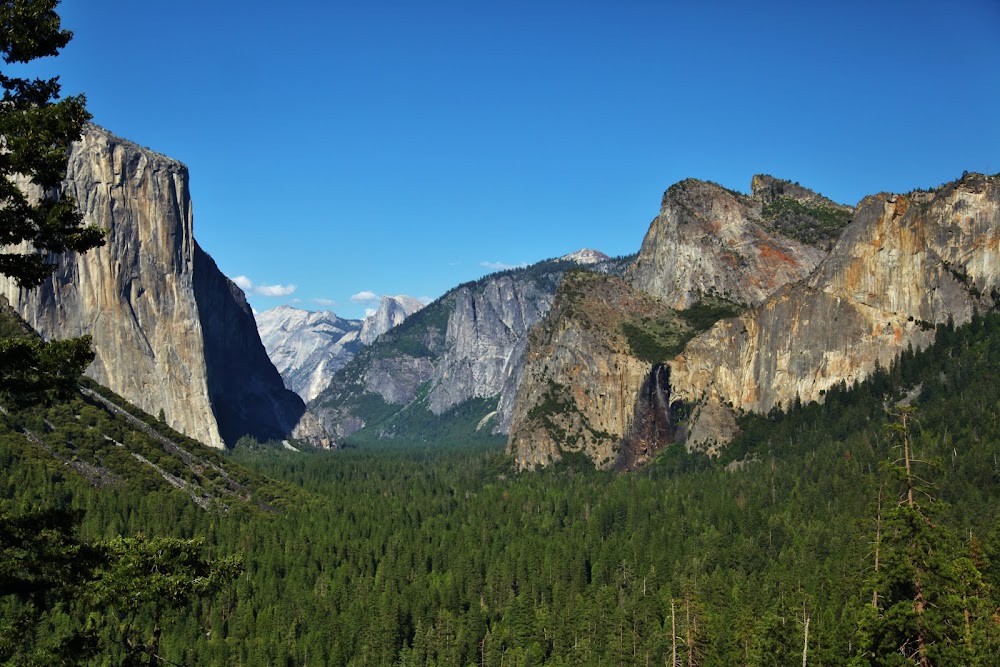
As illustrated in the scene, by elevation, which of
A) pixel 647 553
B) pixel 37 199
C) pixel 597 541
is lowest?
pixel 647 553

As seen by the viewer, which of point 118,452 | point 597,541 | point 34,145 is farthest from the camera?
point 118,452

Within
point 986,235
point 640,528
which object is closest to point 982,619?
point 640,528

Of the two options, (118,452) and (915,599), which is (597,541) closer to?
(118,452)

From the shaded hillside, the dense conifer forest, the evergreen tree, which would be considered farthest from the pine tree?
the shaded hillside

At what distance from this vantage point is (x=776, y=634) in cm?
7012

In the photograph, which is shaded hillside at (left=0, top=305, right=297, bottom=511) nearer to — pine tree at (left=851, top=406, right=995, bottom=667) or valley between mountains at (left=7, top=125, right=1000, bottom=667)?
valley between mountains at (left=7, top=125, right=1000, bottom=667)

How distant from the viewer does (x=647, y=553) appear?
128m

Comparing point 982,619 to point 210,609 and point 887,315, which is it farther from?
point 887,315

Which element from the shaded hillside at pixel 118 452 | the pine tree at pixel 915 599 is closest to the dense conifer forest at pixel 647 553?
the pine tree at pixel 915 599

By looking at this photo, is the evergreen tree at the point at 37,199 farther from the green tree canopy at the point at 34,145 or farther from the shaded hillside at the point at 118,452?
the shaded hillside at the point at 118,452

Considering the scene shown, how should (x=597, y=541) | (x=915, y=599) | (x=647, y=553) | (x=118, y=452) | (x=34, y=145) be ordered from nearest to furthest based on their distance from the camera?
(x=34, y=145) < (x=915, y=599) < (x=647, y=553) < (x=597, y=541) < (x=118, y=452)

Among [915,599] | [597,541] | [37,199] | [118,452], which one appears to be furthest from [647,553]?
[37,199]

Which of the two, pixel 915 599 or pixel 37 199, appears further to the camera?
pixel 915 599

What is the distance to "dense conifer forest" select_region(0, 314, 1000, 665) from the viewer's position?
5650 centimetres
